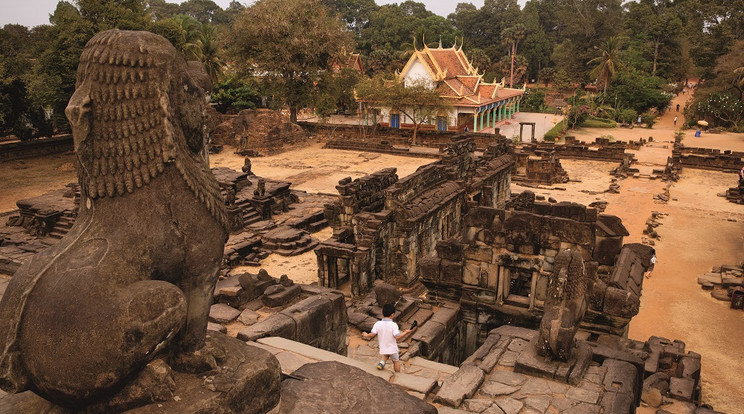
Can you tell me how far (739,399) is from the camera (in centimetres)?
938

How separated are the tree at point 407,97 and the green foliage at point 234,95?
1032 cm

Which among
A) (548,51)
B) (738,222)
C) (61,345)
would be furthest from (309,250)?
(548,51)

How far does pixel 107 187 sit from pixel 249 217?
15.8 meters

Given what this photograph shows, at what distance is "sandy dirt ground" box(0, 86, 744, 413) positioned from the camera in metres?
11.5

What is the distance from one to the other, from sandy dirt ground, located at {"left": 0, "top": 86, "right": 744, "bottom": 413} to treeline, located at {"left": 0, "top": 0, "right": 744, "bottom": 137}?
12.9ft

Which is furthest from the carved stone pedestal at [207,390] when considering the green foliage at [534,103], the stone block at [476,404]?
the green foliage at [534,103]

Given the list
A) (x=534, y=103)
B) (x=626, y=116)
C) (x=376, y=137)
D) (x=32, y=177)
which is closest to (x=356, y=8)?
(x=534, y=103)

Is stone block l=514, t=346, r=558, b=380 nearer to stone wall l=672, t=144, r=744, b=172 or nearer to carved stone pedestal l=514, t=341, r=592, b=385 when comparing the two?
carved stone pedestal l=514, t=341, r=592, b=385

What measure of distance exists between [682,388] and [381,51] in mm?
49773

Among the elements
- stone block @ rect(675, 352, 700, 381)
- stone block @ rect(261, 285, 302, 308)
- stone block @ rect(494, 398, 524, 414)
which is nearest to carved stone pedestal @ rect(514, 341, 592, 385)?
stone block @ rect(494, 398, 524, 414)

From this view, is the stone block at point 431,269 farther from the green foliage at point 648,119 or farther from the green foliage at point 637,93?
the green foliage at point 637,93

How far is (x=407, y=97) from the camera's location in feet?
112

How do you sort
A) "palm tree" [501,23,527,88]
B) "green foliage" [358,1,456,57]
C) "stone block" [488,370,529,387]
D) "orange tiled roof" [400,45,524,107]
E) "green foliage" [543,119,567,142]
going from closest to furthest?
"stone block" [488,370,529,387] < "green foliage" [543,119,567,142] < "orange tiled roof" [400,45,524,107] < "green foliage" [358,1,456,57] < "palm tree" [501,23,527,88]

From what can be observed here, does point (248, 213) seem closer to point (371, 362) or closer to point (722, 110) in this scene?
point (371, 362)
